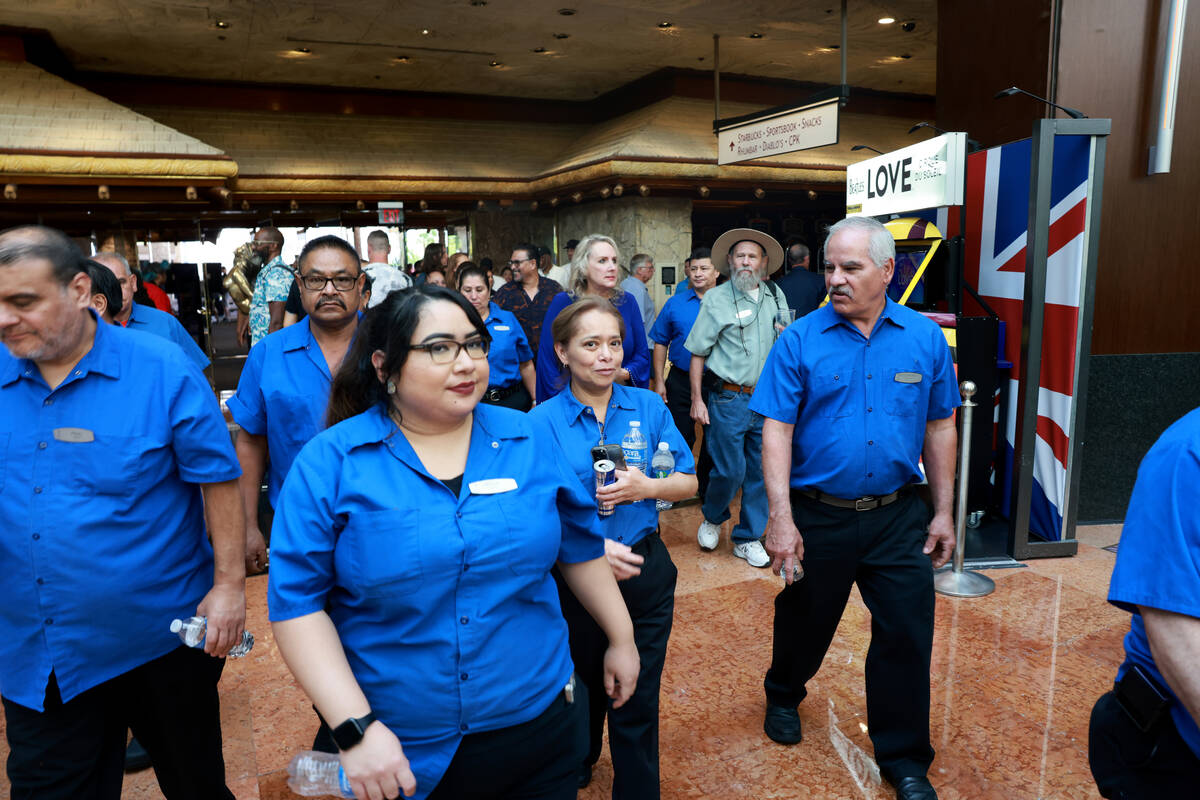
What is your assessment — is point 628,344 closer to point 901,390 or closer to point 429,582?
point 901,390

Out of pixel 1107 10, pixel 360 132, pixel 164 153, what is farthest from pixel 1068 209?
pixel 360 132

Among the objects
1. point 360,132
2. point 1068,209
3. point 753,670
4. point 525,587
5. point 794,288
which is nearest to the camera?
point 525,587

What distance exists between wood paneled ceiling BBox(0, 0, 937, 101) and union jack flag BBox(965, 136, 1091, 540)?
11.1ft

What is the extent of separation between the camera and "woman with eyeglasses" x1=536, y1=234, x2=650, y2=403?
4133 millimetres

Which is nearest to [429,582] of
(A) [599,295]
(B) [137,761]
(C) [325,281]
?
(C) [325,281]

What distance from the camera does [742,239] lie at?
4.84m

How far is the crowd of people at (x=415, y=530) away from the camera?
137 cm

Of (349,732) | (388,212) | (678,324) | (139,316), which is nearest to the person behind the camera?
(349,732)

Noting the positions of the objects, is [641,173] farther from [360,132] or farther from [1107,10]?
[1107,10]

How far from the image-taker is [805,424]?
266 centimetres

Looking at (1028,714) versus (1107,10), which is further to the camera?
(1107,10)

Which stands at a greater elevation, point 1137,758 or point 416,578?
point 416,578

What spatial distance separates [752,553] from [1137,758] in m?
3.03

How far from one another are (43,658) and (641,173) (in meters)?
8.36
